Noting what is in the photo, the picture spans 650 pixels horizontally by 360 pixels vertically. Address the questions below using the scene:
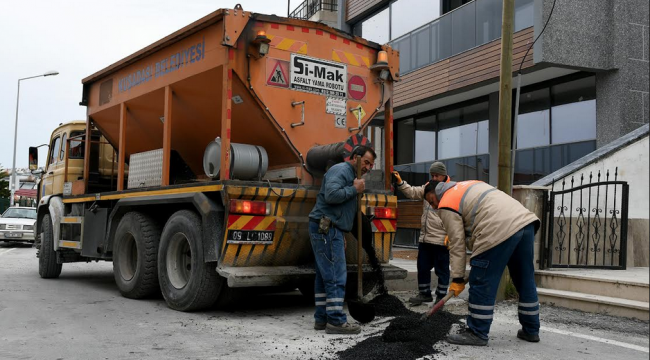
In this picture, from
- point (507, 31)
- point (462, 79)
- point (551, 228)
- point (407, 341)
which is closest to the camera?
point (407, 341)

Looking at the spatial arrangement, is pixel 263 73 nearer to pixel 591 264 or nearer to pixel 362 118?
pixel 362 118

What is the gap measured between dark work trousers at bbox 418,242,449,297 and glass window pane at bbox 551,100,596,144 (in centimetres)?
A: 623

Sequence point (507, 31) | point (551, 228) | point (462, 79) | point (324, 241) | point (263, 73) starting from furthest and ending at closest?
point (462, 79)
point (551, 228)
point (507, 31)
point (263, 73)
point (324, 241)

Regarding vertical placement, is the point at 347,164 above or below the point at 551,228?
above

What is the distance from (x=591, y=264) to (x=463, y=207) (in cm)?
416

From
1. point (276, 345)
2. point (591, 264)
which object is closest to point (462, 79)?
point (591, 264)

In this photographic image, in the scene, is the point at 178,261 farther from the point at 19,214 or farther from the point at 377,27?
the point at 19,214

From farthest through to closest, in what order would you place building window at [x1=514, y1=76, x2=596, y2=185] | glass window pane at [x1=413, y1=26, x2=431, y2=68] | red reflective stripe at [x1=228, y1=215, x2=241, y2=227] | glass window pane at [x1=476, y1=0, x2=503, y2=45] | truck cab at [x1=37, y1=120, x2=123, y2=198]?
glass window pane at [x1=413, y1=26, x2=431, y2=68] < glass window pane at [x1=476, y1=0, x2=503, y2=45] < building window at [x1=514, y1=76, x2=596, y2=185] < truck cab at [x1=37, y1=120, x2=123, y2=198] < red reflective stripe at [x1=228, y1=215, x2=241, y2=227]

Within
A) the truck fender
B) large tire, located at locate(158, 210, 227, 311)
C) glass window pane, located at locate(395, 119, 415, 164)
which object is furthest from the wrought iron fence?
glass window pane, located at locate(395, 119, 415, 164)

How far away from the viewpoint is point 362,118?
7383 millimetres

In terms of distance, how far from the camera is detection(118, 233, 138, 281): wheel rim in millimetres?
7762

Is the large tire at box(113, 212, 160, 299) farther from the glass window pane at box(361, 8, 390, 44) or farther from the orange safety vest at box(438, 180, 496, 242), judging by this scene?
the glass window pane at box(361, 8, 390, 44)

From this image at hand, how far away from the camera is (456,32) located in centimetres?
1409

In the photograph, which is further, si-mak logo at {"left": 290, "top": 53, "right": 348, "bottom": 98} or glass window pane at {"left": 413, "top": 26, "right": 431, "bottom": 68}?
glass window pane at {"left": 413, "top": 26, "right": 431, "bottom": 68}
